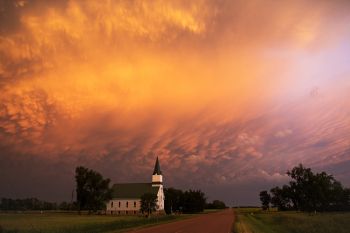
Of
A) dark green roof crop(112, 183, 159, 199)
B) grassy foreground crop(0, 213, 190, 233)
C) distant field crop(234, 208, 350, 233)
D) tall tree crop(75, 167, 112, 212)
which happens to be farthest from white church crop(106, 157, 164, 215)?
distant field crop(234, 208, 350, 233)

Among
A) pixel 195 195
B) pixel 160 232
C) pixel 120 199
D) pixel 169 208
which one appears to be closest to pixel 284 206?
pixel 195 195

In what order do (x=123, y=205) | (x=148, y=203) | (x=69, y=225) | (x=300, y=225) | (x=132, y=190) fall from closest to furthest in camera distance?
(x=69, y=225) < (x=300, y=225) < (x=148, y=203) < (x=123, y=205) < (x=132, y=190)

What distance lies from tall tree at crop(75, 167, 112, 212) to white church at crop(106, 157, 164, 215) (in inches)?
1207

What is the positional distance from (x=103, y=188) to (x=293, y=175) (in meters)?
64.5

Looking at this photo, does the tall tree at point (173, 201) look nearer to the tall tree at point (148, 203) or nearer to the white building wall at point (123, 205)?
the white building wall at point (123, 205)

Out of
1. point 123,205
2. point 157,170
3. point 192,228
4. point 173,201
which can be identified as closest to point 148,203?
point 173,201

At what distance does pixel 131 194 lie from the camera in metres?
162

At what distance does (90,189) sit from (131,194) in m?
38.7

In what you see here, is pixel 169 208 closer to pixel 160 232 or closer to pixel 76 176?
pixel 76 176

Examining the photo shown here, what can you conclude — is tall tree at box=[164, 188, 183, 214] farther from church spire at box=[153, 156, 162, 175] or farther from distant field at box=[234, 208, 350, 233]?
distant field at box=[234, 208, 350, 233]

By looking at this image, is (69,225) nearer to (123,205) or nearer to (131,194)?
(123,205)

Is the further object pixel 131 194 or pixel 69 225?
pixel 131 194

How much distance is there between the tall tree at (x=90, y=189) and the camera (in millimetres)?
124438

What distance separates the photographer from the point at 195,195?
160 meters
